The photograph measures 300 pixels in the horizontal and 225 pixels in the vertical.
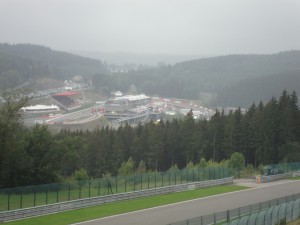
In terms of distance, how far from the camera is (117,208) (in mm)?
29891

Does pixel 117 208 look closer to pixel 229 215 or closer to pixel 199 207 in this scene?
pixel 199 207

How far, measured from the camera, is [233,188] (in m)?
39.9

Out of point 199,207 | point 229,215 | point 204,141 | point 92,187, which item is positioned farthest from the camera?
point 204,141

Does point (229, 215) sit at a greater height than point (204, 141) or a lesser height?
lesser

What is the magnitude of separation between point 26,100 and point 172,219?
17.1 metres

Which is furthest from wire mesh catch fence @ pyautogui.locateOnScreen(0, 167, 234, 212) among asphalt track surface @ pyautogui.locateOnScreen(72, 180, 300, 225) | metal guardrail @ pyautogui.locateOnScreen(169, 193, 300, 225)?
metal guardrail @ pyautogui.locateOnScreen(169, 193, 300, 225)

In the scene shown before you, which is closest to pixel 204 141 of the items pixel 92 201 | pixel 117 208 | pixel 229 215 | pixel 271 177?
pixel 271 177

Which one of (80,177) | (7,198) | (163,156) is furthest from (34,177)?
(163,156)

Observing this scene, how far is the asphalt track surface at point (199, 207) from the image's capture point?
2578 cm

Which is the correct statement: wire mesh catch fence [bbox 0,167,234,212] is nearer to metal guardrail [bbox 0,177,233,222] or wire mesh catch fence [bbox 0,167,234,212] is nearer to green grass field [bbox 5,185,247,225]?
metal guardrail [bbox 0,177,233,222]

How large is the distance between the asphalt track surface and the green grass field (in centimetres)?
96

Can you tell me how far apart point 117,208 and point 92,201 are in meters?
1.86

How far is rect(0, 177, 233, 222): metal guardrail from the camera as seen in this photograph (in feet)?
84.3

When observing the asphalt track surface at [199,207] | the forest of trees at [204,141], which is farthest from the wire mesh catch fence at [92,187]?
the forest of trees at [204,141]
